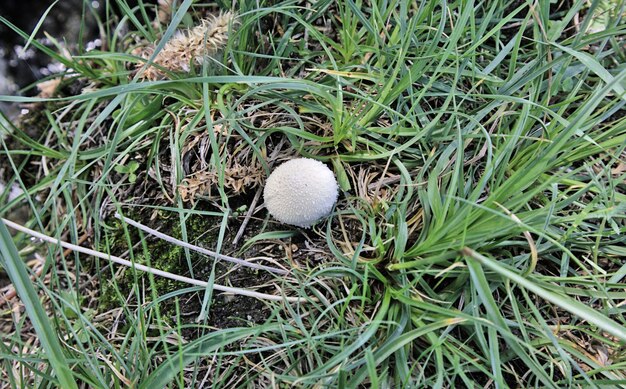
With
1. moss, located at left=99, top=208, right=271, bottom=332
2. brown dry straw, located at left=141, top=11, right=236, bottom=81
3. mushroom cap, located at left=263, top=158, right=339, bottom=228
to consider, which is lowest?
moss, located at left=99, top=208, right=271, bottom=332

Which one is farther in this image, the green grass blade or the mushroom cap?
the mushroom cap

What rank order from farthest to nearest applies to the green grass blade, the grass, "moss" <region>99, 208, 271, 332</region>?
1. "moss" <region>99, 208, 271, 332</region>
2. the grass
3. the green grass blade

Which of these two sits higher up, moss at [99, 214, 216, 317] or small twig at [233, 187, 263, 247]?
small twig at [233, 187, 263, 247]

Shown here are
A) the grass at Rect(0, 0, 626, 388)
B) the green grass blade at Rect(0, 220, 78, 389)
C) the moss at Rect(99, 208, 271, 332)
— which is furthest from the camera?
the moss at Rect(99, 208, 271, 332)

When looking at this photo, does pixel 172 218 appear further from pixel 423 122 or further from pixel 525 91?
pixel 525 91

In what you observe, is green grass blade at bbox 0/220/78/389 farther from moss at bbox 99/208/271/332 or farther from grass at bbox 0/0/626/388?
moss at bbox 99/208/271/332

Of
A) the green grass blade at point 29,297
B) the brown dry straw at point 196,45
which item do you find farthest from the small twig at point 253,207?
the green grass blade at point 29,297

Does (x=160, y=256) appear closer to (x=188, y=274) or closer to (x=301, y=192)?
(x=188, y=274)

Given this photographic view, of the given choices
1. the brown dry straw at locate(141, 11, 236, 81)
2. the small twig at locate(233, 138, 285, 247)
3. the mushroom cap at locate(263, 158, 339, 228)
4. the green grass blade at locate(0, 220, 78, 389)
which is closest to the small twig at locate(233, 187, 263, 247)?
the small twig at locate(233, 138, 285, 247)

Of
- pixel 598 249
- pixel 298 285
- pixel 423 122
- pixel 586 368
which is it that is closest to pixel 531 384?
pixel 586 368
